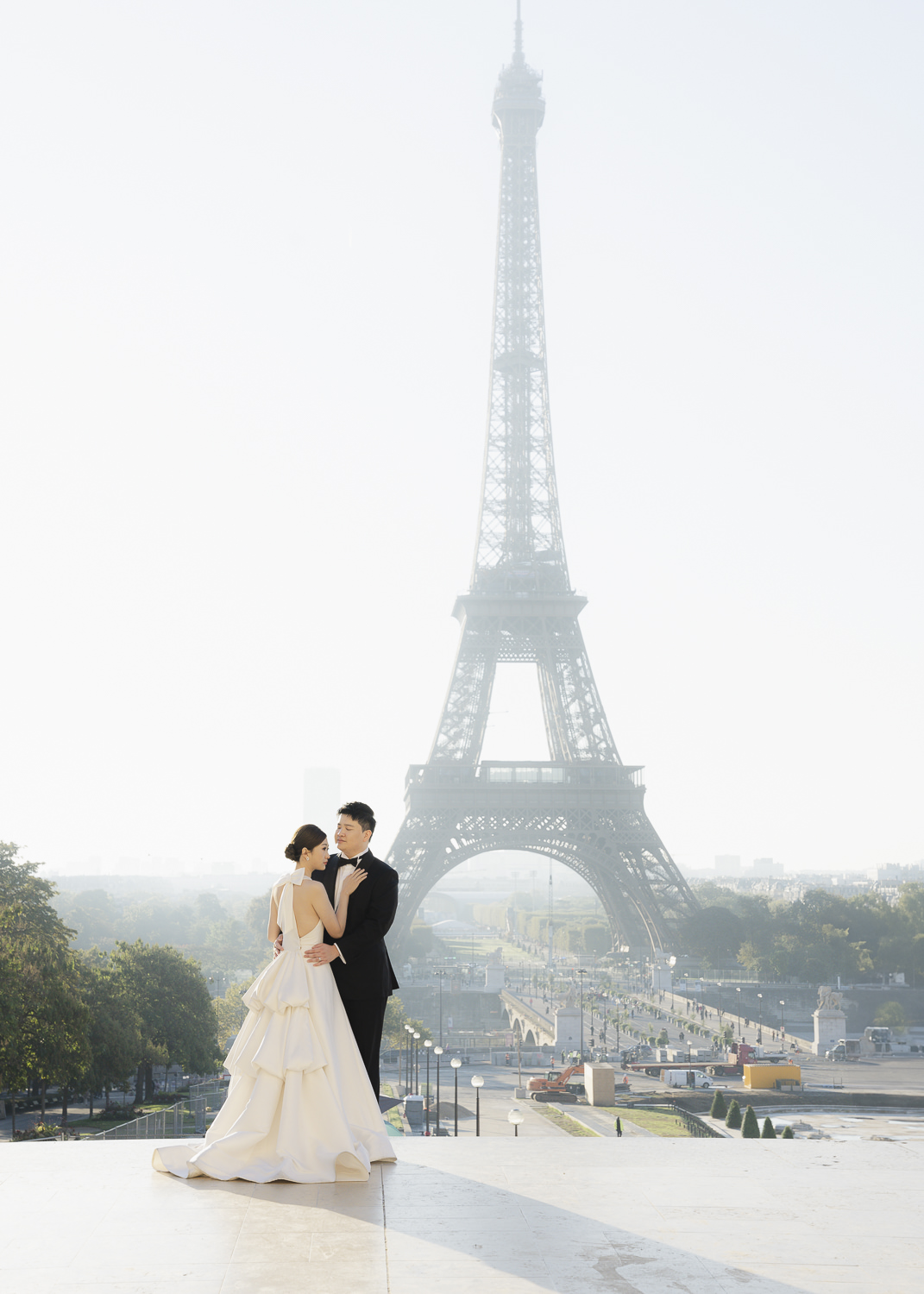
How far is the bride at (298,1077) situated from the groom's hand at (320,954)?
0.15ft

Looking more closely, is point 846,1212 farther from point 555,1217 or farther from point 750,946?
point 750,946

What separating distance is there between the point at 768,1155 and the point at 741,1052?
135 feet

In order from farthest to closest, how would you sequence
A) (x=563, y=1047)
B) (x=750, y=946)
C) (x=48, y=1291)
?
(x=750, y=946) < (x=563, y=1047) < (x=48, y=1291)

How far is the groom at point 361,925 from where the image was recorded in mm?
7445

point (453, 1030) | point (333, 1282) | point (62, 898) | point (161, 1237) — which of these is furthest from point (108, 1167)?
point (62, 898)

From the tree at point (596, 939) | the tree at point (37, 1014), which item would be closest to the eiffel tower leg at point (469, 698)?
the tree at point (37, 1014)

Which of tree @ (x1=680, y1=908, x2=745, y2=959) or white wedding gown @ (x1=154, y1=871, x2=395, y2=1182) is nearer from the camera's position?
white wedding gown @ (x1=154, y1=871, x2=395, y2=1182)

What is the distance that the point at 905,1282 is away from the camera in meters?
5.48

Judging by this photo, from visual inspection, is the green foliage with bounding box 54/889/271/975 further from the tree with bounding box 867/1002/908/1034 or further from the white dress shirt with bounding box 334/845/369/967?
the white dress shirt with bounding box 334/845/369/967

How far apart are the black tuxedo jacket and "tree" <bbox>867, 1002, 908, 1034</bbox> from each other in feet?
194

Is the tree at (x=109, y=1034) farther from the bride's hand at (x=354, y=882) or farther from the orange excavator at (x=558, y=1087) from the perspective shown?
the bride's hand at (x=354, y=882)

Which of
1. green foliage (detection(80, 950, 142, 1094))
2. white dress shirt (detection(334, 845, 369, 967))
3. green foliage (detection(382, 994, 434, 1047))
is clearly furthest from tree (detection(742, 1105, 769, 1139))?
white dress shirt (detection(334, 845, 369, 967))

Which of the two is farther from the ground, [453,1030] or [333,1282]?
[333,1282]

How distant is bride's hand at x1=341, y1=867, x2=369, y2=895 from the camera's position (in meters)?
7.37
